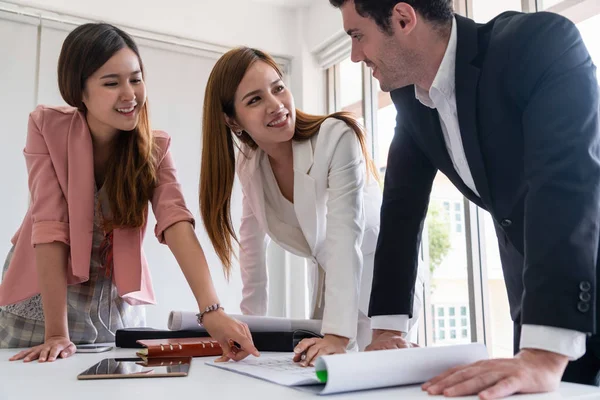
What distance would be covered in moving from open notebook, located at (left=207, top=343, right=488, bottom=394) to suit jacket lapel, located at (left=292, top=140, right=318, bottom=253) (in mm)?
667

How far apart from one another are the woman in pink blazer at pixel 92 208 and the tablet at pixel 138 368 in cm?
33

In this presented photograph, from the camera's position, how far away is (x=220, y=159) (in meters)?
1.55

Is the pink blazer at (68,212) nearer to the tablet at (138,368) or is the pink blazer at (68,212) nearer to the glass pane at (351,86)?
the tablet at (138,368)

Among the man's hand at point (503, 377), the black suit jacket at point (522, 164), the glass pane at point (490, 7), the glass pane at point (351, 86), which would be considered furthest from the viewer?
the glass pane at point (351, 86)

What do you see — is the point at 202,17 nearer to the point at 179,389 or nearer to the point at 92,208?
the point at 92,208

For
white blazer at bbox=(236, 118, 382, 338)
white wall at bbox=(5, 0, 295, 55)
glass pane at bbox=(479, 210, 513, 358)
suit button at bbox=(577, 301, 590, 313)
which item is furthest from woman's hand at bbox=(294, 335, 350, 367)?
white wall at bbox=(5, 0, 295, 55)

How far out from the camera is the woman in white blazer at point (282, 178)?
54.5 inches

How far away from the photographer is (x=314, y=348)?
3.21 feet

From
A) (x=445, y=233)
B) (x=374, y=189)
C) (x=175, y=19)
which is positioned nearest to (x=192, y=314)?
(x=374, y=189)

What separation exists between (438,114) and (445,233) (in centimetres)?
172

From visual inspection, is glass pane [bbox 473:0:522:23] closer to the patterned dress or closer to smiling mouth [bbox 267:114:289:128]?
smiling mouth [bbox 267:114:289:128]

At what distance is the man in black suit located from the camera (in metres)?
0.70

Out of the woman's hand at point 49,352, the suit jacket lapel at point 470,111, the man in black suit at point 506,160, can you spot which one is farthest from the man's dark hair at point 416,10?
the woman's hand at point 49,352

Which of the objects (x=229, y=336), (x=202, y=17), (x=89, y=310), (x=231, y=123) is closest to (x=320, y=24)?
(x=202, y=17)
